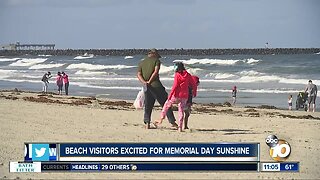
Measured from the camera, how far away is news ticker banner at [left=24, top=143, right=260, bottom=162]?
552 cm

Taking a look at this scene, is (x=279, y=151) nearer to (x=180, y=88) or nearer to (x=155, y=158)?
(x=155, y=158)

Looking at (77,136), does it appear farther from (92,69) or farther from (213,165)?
(92,69)

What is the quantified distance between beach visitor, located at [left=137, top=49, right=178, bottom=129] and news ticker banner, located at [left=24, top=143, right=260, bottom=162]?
12.5 feet

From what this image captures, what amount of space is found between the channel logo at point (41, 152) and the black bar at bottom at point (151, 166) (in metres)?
0.13

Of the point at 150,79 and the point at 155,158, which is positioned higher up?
the point at 150,79

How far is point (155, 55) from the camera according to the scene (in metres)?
9.35

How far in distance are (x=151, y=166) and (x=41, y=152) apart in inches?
46.9

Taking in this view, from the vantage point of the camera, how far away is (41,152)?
5723 millimetres

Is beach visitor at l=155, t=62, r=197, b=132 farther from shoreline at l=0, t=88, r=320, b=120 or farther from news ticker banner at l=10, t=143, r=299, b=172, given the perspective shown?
shoreline at l=0, t=88, r=320, b=120

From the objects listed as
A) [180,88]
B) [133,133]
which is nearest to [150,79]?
[180,88]

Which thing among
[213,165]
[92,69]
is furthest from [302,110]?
[92,69]

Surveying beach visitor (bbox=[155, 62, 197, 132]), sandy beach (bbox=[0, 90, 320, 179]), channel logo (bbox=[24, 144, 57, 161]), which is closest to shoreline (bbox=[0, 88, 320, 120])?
sandy beach (bbox=[0, 90, 320, 179])

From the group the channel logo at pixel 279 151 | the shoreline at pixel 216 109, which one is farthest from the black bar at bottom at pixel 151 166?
the shoreline at pixel 216 109

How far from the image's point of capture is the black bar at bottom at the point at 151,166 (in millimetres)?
5492
